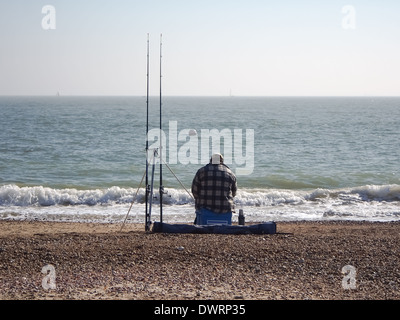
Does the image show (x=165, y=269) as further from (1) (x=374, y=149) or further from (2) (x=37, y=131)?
(2) (x=37, y=131)

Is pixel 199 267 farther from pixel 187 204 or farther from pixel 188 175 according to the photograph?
pixel 188 175

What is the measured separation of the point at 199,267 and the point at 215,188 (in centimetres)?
206

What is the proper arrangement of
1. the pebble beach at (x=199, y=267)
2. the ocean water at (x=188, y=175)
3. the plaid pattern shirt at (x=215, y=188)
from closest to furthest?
the pebble beach at (x=199, y=267), the plaid pattern shirt at (x=215, y=188), the ocean water at (x=188, y=175)

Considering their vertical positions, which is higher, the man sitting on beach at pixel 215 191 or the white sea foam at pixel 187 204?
the man sitting on beach at pixel 215 191

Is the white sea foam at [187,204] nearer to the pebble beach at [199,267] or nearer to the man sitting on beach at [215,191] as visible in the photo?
the man sitting on beach at [215,191]

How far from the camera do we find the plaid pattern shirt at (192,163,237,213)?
336 inches

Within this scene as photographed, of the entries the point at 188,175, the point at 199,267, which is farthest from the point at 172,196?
the point at 199,267

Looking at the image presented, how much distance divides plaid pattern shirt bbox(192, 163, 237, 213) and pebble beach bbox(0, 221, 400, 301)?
0.59 m

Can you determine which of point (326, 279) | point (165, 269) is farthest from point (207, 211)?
point (326, 279)

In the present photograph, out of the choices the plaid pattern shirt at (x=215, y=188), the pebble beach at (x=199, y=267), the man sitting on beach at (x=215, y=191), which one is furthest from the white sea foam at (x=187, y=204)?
the pebble beach at (x=199, y=267)

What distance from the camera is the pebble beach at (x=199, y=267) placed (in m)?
5.85

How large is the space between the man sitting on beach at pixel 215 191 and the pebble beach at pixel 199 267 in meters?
0.54
